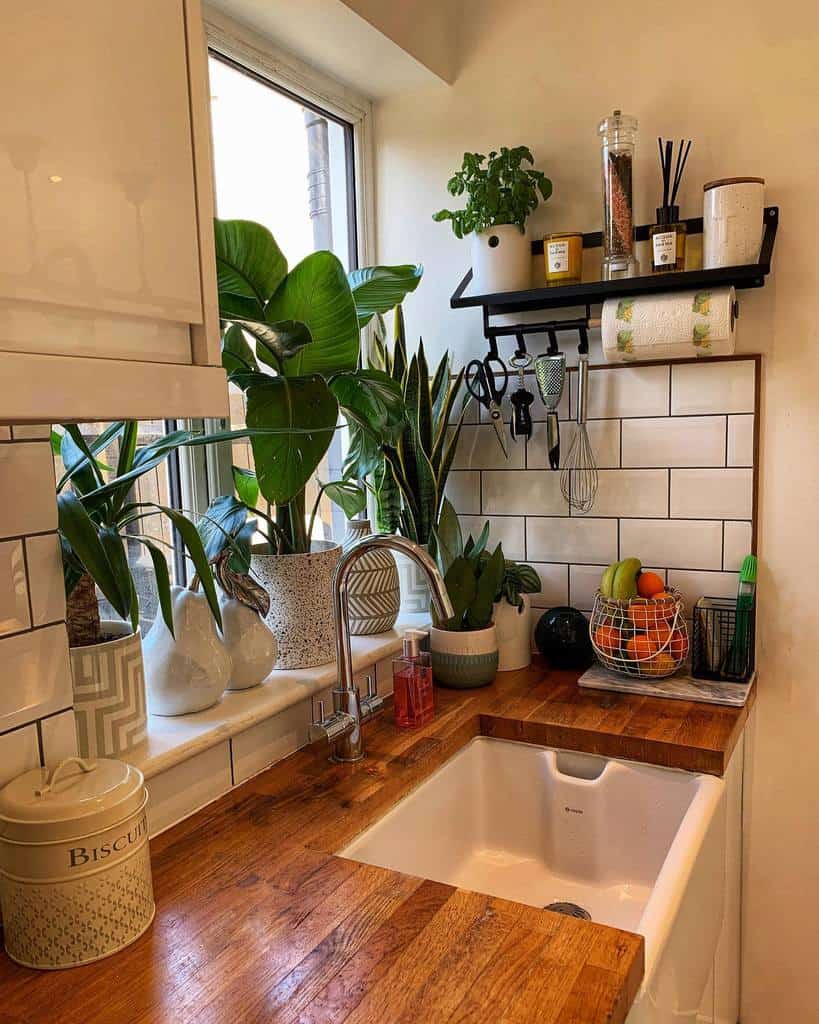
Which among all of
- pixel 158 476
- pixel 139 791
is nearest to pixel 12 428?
pixel 139 791

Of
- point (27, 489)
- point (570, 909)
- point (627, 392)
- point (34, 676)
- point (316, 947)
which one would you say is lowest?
point (570, 909)

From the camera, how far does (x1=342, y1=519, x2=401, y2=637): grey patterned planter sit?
1.62m

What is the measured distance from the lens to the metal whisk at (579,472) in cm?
170

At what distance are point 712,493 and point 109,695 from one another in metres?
1.14

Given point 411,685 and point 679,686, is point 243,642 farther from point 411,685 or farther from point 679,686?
point 679,686

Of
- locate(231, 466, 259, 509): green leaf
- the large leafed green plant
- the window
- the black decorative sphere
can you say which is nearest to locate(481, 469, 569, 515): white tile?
the black decorative sphere

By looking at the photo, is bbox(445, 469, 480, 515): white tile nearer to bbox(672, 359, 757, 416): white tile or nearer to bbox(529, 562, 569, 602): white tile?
bbox(529, 562, 569, 602): white tile

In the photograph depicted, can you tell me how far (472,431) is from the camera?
1.82 m

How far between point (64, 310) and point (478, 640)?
3.53 feet

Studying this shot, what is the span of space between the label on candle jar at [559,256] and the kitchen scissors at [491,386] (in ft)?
0.70

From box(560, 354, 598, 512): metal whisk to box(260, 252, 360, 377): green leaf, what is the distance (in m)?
0.64

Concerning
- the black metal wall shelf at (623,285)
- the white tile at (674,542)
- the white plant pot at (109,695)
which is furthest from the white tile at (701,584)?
the white plant pot at (109,695)

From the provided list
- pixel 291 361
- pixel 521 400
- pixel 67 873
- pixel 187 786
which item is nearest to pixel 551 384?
pixel 521 400

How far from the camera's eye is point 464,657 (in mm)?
1559
